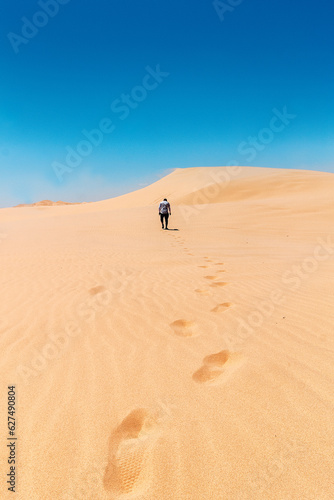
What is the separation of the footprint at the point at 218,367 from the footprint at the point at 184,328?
47 cm

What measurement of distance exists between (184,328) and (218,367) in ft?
2.63

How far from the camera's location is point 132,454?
1572 millimetres

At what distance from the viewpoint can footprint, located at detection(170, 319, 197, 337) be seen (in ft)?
9.72

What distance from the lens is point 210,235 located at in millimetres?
12508

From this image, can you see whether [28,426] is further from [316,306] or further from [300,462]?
[316,306]

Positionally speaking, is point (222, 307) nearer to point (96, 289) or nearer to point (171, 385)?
point (171, 385)

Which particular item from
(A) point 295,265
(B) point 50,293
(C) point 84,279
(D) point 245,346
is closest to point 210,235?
(A) point 295,265

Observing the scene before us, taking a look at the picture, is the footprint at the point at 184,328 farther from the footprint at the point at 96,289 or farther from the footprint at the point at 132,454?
the footprint at the point at 96,289

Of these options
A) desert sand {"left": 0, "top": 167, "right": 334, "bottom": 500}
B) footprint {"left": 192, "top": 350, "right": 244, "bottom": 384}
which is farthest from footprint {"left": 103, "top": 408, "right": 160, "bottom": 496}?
footprint {"left": 192, "top": 350, "right": 244, "bottom": 384}

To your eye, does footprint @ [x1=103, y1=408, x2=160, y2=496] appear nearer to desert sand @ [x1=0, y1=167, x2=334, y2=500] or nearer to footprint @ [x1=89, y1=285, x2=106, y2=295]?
desert sand @ [x1=0, y1=167, x2=334, y2=500]

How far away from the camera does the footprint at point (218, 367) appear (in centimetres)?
220

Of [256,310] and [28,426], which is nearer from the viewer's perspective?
[28,426]

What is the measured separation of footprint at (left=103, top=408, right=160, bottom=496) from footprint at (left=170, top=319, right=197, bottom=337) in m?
1.14

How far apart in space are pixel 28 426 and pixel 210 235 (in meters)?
11.2
